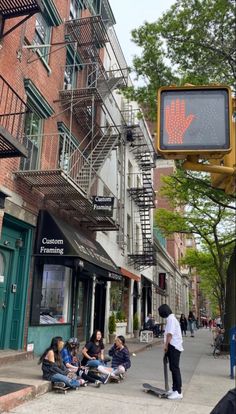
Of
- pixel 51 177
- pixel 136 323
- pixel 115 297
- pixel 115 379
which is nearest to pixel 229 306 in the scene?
pixel 115 297

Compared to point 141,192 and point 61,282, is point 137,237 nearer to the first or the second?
point 141,192

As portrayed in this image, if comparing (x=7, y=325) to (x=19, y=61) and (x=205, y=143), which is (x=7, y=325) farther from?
(x=205, y=143)

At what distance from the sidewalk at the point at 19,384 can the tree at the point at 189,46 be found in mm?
10867

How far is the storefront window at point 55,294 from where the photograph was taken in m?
12.5

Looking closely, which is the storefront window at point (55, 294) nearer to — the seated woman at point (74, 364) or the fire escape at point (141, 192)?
the seated woman at point (74, 364)

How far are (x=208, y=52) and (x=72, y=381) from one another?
11.8 metres

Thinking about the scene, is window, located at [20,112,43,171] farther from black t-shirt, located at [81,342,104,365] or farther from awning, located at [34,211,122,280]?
black t-shirt, located at [81,342,104,365]

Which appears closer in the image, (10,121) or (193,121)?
(193,121)

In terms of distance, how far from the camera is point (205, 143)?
334 cm

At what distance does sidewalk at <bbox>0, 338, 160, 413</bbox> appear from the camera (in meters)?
6.50

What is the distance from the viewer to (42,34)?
1278cm

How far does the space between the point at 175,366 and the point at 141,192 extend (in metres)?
16.6

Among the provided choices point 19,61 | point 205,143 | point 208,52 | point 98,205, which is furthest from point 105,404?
point 208,52

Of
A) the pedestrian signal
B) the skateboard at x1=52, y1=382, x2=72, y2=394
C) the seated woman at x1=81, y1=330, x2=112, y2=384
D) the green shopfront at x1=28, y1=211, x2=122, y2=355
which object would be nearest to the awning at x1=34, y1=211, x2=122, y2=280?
the green shopfront at x1=28, y1=211, x2=122, y2=355
